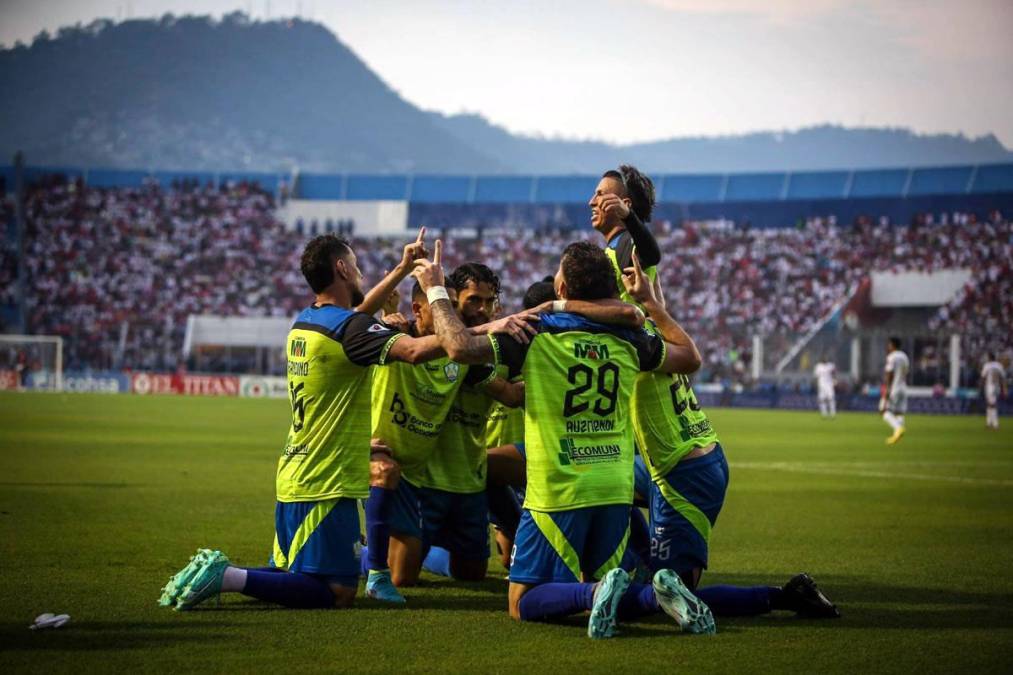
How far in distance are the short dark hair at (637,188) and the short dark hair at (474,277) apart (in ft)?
3.42

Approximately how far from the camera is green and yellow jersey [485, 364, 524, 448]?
10.2m

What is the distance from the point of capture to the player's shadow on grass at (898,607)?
7.62m

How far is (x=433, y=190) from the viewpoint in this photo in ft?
238

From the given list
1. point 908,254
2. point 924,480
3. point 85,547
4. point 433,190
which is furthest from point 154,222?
point 85,547

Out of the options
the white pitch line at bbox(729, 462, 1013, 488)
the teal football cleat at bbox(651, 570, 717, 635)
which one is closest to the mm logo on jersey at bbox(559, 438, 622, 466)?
the teal football cleat at bbox(651, 570, 717, 635)

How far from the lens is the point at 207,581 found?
7379mm

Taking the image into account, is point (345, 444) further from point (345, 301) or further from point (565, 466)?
point (565, 466)

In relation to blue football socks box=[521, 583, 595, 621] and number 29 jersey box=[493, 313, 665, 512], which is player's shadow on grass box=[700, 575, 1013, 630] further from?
number 29 jersey box=[493, 313, 665, 512]

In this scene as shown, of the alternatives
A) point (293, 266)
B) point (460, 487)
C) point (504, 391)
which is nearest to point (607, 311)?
point (504, 391)

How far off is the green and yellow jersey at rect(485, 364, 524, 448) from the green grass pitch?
1.33m

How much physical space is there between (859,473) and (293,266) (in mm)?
50290

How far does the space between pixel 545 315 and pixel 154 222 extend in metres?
66.5

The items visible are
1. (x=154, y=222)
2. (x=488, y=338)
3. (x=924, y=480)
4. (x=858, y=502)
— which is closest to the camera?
(x=488, y=338)

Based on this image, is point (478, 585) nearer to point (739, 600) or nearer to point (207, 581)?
point (739, 600)
